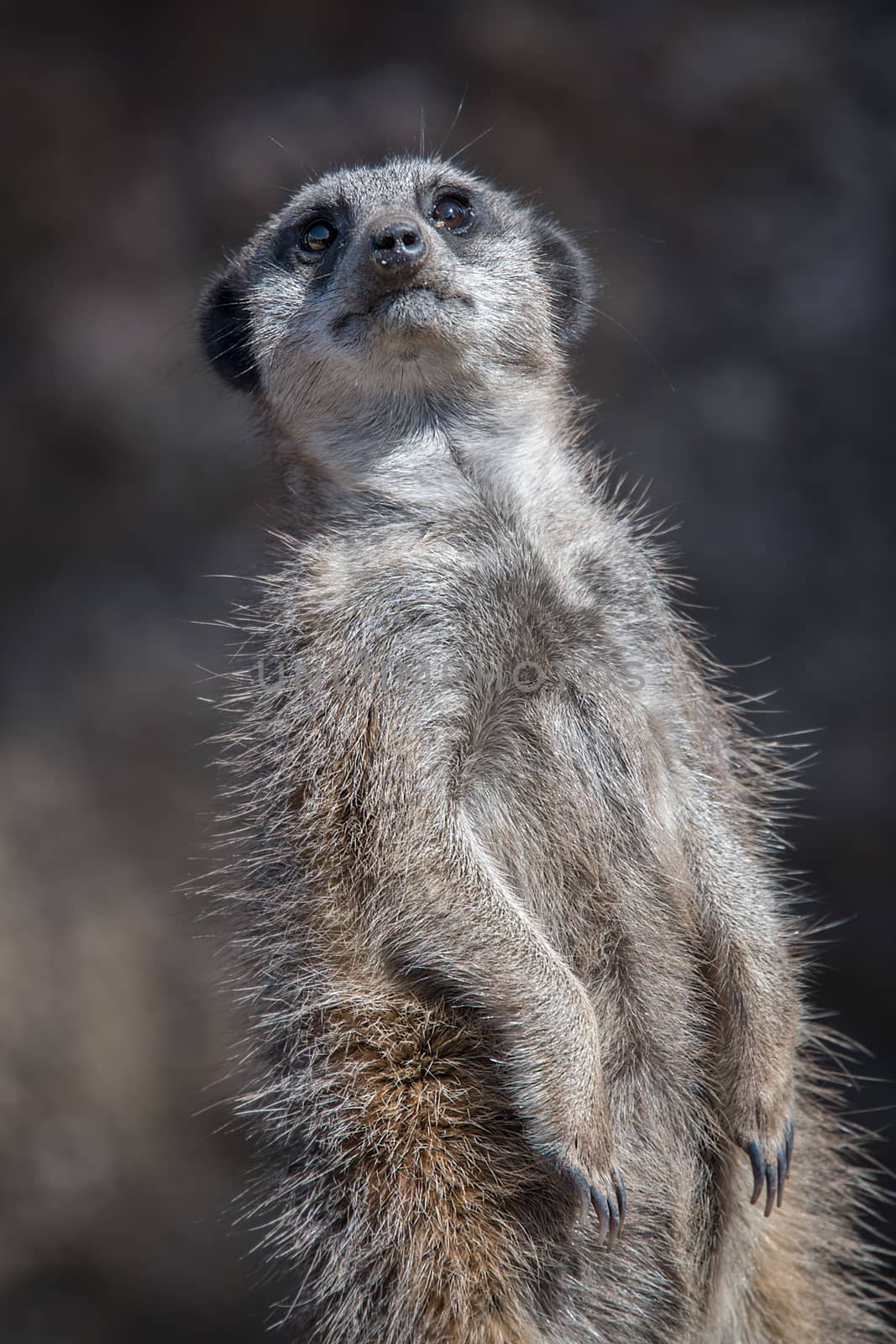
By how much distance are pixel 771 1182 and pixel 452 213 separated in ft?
6.15

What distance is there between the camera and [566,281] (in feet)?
8.08

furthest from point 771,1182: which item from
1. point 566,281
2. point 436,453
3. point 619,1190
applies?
point 566,281

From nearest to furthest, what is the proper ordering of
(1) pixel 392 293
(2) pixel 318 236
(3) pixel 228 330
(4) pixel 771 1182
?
(4) pixel 771 1182 → (1) pixel 392 293 → (2) pixel 318 236 → (3) pixel 228 330

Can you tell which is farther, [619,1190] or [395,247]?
[395,247]

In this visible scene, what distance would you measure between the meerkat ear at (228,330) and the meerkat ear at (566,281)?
621mm

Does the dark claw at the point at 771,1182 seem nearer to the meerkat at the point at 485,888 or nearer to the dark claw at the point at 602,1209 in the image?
the meerkat at the point at 485,888

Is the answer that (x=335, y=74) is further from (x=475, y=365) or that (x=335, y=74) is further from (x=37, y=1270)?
(x=37, y=1270)

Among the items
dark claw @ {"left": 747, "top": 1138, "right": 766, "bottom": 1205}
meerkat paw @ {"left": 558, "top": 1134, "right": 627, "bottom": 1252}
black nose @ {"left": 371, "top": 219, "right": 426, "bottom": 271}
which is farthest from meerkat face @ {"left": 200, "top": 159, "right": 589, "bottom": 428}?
dark claw @ {"left": 747, "top": 1138, "right": 766, "bottom": 1205}

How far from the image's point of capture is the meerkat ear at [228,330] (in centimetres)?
243

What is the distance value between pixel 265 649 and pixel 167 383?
227 centimetres

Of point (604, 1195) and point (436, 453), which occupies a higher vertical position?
point (436, 453)

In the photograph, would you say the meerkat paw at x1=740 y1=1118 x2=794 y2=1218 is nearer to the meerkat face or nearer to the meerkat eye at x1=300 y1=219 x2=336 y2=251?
the meerkat face

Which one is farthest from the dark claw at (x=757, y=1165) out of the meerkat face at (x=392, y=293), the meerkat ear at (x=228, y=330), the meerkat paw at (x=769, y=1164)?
the meerkat ear at (x=228, y=330)

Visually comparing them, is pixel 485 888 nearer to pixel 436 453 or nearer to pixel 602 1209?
pixel 602 1209
